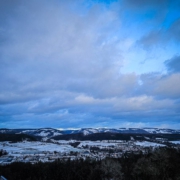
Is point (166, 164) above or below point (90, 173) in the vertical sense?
above

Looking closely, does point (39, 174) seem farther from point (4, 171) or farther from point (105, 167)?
point (105, 167)

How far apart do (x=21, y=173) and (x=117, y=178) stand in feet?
141

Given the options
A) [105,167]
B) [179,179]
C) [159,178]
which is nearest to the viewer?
[179,179]

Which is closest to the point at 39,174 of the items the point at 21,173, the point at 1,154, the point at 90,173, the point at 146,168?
the point at 21,173

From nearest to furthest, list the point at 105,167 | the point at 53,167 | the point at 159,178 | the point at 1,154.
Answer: the point at 159,178
the point at 105,167
the point at 53,167
the point at 1,154

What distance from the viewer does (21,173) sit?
85.4 m

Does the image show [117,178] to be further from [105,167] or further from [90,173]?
[90,173]

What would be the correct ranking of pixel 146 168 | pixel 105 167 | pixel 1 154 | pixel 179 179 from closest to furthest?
pixel 179 179 < pixel 146 168 < pixel 105 167 < pixel 1 154

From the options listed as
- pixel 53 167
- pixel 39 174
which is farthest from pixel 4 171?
pixel 53 167

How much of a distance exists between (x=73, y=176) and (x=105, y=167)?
19.1 meters

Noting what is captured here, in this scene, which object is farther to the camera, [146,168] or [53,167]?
[53,167]

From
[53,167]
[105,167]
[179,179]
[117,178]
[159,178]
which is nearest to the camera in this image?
[179,179]

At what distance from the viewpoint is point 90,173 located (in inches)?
3260

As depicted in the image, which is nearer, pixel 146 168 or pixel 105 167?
pixel 146 168
